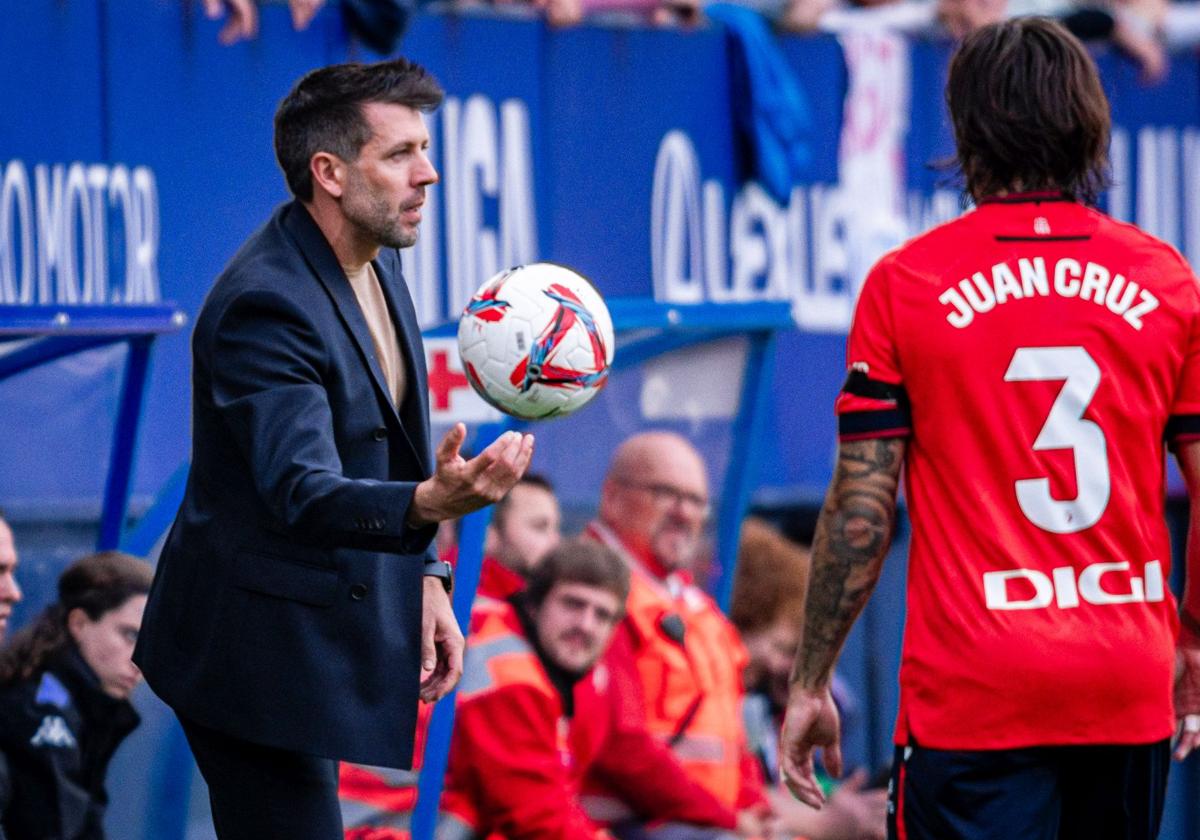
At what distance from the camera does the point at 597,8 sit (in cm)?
717

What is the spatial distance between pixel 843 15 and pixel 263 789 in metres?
5.29

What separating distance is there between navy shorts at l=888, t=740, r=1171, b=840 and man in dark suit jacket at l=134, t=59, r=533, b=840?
845mm

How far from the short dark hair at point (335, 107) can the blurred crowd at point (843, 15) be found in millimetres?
2707

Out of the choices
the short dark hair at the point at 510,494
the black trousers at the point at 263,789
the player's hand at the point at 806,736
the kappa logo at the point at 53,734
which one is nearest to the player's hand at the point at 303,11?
the short dark hair at the point at 510,494

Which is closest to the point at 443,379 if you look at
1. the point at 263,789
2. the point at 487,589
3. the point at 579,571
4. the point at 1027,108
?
the point at 579,571

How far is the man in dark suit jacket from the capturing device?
3.23 meters

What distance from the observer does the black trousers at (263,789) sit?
11.2 feet

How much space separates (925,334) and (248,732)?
1244 mm

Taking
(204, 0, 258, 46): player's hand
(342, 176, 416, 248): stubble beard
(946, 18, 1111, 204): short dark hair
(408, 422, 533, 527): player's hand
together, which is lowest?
(408, 422, 533, 527): player's hand

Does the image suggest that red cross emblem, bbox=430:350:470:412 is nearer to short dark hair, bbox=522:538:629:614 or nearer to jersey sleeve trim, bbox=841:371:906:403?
short dark hair, bbox=522:538:629:614

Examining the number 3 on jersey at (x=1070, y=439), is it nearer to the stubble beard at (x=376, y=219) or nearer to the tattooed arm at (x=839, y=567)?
the tattooed arm at (x=839, y=567)

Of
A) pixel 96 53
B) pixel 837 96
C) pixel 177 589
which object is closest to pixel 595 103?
pixel 837 96

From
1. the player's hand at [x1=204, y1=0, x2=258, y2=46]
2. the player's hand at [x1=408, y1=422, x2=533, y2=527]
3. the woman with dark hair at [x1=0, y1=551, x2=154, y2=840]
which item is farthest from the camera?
the player's hand at [x1=204, y1=0, x2=258, y2=46]

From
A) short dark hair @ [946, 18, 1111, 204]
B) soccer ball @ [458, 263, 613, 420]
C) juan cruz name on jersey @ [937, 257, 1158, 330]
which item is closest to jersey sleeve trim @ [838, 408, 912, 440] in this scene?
juan cruz name on jersey @ [937, 257, 1158, 330]
